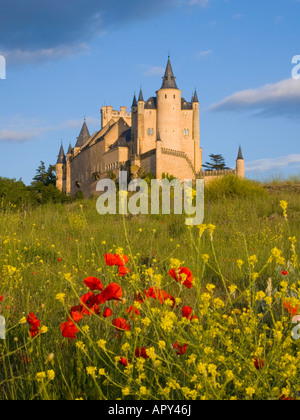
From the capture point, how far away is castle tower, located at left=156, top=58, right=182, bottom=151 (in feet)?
155

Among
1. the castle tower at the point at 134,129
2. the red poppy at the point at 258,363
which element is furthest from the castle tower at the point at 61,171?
the red poppy at the point at 258,363

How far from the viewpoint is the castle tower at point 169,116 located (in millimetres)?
47375

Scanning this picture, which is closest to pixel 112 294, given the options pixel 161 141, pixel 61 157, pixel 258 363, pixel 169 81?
pixel 258 363

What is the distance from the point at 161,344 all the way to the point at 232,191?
1356cm

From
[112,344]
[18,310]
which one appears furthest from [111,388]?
[18,310]

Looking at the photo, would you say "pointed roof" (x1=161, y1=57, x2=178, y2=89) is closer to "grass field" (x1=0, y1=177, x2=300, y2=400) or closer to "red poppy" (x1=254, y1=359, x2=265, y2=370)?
"grass field" (x1=0, y1=177, x2=300, y2=400)

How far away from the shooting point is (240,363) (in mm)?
1984

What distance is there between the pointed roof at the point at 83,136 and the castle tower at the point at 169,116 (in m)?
24.2

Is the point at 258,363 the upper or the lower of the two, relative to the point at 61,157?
lower

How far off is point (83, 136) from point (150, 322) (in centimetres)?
7006

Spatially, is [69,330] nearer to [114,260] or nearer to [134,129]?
[114,260]

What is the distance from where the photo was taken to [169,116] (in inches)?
1876

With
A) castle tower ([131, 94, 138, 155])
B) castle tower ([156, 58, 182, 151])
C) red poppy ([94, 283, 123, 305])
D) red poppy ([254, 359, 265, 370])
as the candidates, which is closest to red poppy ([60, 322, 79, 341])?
red poppy ([94, 283, 123, 305])
